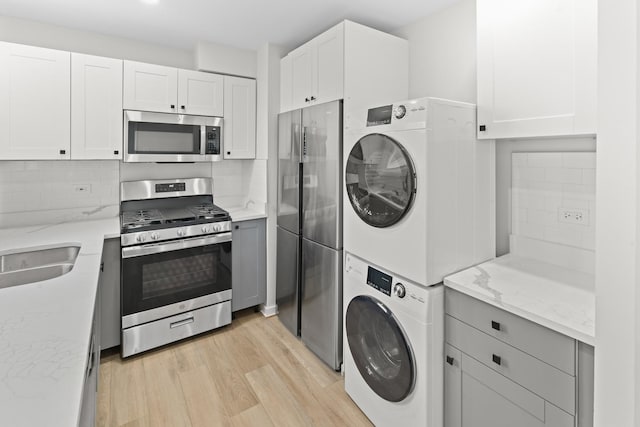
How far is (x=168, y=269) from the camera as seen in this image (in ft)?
8.68

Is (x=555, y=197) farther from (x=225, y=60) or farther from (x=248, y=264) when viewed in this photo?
(x=225, y=60)

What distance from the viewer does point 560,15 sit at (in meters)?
1.41

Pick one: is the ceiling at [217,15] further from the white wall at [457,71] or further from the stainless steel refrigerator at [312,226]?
the stainless steel refrigerator at [312,226]

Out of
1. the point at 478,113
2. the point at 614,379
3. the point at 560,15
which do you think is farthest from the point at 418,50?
the point at 614,379

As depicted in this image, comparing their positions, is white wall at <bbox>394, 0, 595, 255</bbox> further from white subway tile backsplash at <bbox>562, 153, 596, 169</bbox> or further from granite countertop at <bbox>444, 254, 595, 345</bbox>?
granite countertop at <bbox>444, 254, 595, 345</bbox>

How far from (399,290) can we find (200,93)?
2.44 m

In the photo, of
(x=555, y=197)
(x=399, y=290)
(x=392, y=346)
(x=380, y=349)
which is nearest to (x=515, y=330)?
(x=399, y=290)

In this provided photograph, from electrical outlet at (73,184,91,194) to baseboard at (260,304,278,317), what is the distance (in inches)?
71.8

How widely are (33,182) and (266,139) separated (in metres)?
1.86

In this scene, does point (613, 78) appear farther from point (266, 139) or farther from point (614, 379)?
point (266, 139)

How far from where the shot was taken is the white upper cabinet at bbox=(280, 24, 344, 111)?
7.50 ft

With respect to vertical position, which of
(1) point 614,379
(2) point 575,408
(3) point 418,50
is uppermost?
(3) point 418,50

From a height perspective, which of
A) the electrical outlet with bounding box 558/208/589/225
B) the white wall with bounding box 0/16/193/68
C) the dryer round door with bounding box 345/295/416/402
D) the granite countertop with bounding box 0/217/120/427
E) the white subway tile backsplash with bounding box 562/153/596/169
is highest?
the white wall with bounding box 0/16/193/68

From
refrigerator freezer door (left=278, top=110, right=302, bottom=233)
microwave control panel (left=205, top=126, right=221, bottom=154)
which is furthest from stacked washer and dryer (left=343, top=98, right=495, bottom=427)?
microwave control panel (left=205, top=126, right=221, bottom=154)
